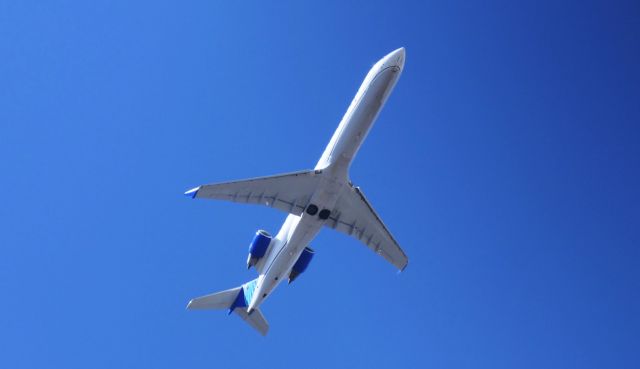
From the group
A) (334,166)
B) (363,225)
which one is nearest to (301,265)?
(363,225)

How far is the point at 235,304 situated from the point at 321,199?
13894 mm

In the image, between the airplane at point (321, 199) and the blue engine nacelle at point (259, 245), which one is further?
the blue engine nacelle at point (259, 245)

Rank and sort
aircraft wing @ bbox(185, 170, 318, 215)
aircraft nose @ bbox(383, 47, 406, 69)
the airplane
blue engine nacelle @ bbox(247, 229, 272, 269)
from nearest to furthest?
aircraft nose @ bbox(383, 47, 406, 69) < the airplane < aircraft wing @ bbox(185, 170, 318, 215) < blue engine nacelle @ bbox(247, 229, 272, 269)

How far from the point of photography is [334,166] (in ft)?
104

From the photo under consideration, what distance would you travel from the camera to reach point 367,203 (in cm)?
3369

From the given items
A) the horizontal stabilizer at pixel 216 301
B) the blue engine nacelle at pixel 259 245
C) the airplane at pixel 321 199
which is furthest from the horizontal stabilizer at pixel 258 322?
the blue engine nacelle at pixel 259 245

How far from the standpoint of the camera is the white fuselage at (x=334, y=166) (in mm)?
30312

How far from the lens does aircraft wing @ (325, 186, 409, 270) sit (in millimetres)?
33344

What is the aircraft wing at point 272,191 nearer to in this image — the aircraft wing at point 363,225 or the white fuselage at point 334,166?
the white fuselage at point 334,166

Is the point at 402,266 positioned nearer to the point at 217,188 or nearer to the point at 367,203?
the point at 367,203

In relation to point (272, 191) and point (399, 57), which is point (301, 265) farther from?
point (399, 57)

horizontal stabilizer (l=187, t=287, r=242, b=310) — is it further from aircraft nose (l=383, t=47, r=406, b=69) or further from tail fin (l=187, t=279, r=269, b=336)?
aircraft nose (l=383, t=47, r=406, b=69)

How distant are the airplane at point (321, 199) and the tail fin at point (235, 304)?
4616mm

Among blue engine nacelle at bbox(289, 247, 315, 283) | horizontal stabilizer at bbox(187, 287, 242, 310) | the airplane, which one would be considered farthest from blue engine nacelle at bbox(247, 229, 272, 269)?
horizontal stabilizer at bbox(187, 287, 242, 310)
